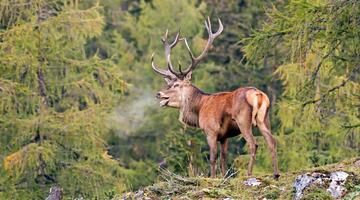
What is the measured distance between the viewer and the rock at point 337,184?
34.6 ft

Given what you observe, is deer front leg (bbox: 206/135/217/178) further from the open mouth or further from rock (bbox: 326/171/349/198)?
rock (bbox: 326/171/349/198)

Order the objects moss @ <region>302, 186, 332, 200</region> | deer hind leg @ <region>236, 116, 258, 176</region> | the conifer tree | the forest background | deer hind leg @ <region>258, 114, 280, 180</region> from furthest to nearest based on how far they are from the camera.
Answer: the conifer tree → the forest background → deer hind leg @ <region>236, 116, 258, 176</region> → deer hind leg @ <region>258, 114, 280, 180</region> → moss @ <region>302, 186, 332, 200</region>

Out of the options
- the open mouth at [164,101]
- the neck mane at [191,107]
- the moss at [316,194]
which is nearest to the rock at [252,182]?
the moss at [316,194]

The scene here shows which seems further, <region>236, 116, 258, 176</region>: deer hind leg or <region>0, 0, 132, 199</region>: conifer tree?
<region>0, 0, 132, 199</region>: conifer tree

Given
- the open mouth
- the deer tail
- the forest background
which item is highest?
the deer tail

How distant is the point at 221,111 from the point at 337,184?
334 centimetres

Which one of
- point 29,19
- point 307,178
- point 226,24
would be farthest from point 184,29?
point 307,178

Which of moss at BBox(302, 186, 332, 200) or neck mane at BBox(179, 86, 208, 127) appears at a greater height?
neck mane at BBox(179, 86, 208, 127)

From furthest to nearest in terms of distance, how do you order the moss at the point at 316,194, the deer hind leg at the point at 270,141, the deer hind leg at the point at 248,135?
the deer hind leg at the point at 248,135 < the deer hind leg at the point at 270,141 < the moss at the point at 316,194

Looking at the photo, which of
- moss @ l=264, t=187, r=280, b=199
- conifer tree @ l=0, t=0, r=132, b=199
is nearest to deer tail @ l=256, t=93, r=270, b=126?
moss @ l=264, t=187, r=280, b=199

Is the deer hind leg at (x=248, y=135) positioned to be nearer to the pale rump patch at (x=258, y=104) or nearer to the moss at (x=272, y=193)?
the pale rump patch at (x=258, y=104)

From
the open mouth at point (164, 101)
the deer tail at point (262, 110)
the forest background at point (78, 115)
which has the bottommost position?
the forest background at point (78, 115)

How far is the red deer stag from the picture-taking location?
12.9 metres

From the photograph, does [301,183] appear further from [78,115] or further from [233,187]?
[78,115]
